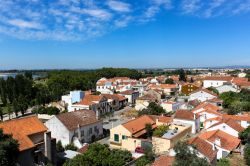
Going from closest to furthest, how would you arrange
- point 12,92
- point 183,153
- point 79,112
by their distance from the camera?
point 183,153
point 79,112
point 12,92

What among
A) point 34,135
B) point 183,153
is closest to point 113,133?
point 34,135

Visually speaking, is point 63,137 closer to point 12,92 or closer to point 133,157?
point 133,157

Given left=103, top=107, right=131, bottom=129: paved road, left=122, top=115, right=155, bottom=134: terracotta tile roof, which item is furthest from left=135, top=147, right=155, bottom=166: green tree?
left=103, top=107, right=131, bottom=129: paved road

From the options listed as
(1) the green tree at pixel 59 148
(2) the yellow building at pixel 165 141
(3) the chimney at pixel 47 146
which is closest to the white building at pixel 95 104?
(1) the green tree at pixel 59 148

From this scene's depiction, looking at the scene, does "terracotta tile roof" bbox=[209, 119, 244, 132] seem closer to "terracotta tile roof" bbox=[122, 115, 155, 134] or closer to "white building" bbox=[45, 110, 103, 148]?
"terracotta tile roof" bbox=[122, 115, 155, 134]

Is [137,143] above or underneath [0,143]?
underneath

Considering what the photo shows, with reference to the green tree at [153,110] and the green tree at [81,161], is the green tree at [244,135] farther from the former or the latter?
the green tree at [81,161]
